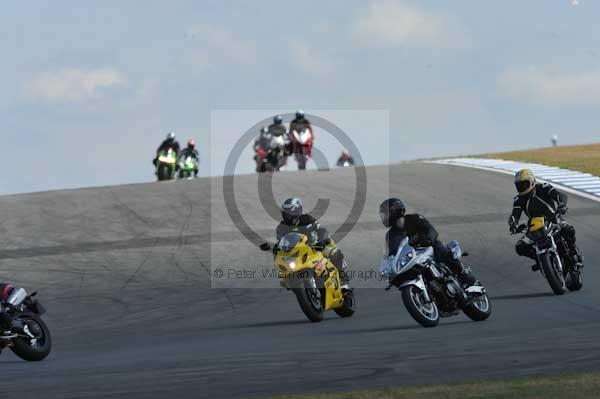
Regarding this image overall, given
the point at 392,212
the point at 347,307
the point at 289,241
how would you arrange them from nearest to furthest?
the point at 392,212 < the point at 289,241 < the point at 347,307

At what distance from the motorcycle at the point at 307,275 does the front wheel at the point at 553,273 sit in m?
2.92

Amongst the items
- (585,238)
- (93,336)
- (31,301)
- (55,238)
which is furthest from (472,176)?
(31,301)

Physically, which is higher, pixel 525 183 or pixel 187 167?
pixel 187 167

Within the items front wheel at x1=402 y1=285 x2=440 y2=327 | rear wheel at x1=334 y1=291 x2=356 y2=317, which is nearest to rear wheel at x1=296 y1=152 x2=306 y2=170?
rear wheel at x1=334 y1=291 x2=356 y2=317

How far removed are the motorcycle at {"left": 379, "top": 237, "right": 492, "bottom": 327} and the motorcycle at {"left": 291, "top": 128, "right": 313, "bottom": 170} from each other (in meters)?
24.2

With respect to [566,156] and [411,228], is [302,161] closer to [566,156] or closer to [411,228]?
A: [566,156]

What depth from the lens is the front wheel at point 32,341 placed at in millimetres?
12898

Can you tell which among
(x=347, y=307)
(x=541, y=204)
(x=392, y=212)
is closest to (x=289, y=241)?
(x=347, y=307)

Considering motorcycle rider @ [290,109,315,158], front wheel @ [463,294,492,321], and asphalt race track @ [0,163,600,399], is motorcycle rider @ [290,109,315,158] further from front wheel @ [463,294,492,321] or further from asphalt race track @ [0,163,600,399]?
front wheel @ [463,294,492,321]

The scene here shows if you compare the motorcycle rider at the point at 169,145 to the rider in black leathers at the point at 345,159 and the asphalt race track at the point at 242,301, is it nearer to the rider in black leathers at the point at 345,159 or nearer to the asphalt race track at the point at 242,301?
the asphalt race track at the point at 242,301

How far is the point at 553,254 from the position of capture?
640 inches

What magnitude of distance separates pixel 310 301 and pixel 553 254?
3.68 m

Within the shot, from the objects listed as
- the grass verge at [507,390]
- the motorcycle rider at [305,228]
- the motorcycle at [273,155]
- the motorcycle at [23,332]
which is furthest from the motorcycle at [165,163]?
the grass verge at [507,390]

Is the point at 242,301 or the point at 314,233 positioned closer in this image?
the point at 314,233
